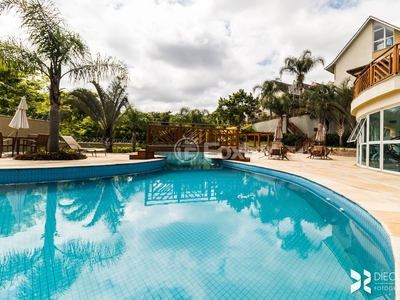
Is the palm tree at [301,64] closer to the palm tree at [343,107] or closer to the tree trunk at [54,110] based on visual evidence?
the palm tree at [343,107]

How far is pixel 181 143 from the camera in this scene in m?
12.0

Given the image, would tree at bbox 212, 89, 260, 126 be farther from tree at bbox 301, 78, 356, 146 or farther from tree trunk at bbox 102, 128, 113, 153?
tree trunk at bbox 102, 128, 113, 153

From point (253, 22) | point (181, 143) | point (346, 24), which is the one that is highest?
point (346, 24)

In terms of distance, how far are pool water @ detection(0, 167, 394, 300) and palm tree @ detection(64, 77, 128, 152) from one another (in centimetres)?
1018

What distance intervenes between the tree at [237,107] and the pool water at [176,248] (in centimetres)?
3014

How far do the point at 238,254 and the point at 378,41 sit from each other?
72.3 ft

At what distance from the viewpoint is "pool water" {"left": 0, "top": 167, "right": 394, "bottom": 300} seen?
227cm

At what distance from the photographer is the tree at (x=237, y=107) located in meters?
35.0

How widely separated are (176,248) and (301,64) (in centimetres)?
2646

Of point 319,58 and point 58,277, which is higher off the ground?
point 319,58

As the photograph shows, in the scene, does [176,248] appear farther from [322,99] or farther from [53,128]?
[322,99]

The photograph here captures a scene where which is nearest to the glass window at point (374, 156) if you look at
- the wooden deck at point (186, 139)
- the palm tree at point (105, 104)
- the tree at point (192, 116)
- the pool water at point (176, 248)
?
the pool water at point (176, 248)

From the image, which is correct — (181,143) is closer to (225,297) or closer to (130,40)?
(130,40)

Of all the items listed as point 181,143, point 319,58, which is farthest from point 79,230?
point 319,58
